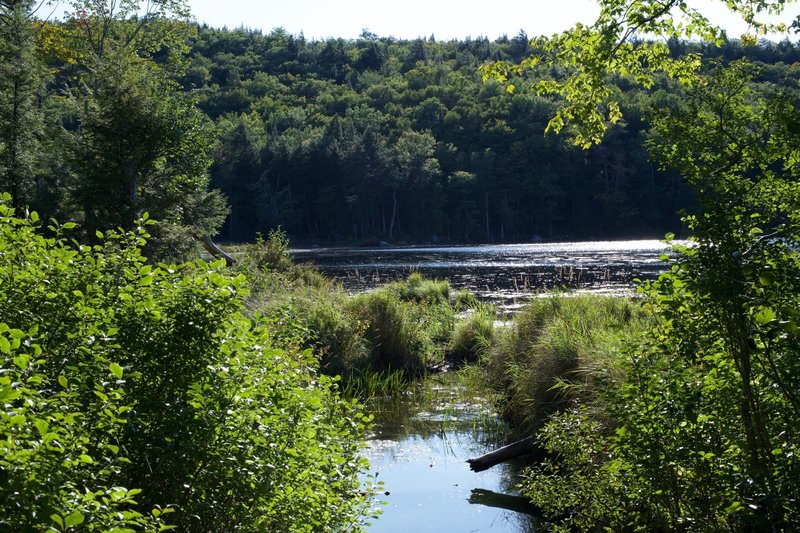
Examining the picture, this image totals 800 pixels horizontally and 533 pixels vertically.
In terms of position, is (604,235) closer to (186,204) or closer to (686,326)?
(186,204)

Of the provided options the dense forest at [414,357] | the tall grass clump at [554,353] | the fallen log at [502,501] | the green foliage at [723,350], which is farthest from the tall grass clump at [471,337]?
the green foliage at [723,350]

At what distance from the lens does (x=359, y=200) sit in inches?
3711

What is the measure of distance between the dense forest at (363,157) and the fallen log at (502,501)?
11.8 metres

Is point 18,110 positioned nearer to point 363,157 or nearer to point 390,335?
point 390,335

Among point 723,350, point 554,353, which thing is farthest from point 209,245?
point 723,350

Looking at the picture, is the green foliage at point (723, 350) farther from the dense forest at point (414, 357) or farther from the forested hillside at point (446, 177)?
the forested hillside at point (446, 177)

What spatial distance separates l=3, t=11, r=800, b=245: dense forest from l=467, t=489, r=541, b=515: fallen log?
11750mm

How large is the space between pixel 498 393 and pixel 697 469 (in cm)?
777

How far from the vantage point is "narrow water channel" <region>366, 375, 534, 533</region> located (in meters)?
8.59

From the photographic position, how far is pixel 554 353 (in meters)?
10.3

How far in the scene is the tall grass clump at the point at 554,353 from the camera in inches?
371

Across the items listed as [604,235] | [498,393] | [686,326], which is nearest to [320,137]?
[604,235]

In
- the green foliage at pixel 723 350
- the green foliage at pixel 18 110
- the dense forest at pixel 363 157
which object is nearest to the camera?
the green foliage at pixel 723 350

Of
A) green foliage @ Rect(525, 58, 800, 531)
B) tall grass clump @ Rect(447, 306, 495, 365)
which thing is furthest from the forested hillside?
green foliage @ Rect(525, 58, 800, 531)
